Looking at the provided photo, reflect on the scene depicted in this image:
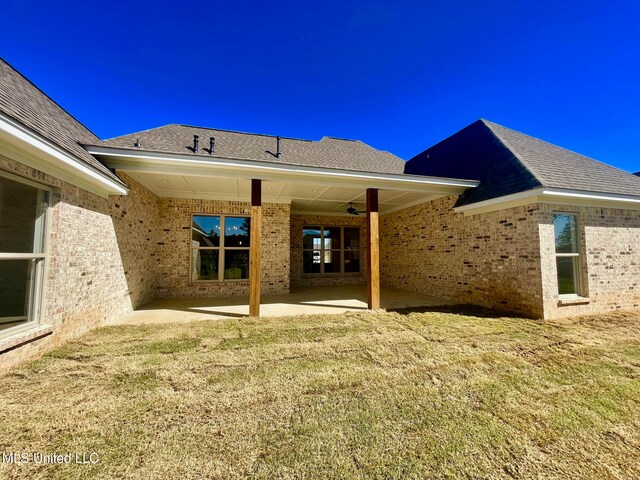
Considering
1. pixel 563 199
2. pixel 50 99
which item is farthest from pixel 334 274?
pixel 50 99

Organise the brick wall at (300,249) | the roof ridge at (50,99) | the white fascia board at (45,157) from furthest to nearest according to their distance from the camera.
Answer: the brick wall at (300,249) → the roof ridge at (50,99) → the white fascia board at (45,157)

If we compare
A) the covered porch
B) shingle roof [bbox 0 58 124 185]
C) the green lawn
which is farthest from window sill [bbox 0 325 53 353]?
the covered porch

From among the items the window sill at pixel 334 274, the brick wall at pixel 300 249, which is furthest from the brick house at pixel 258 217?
the window sill at pixel 334 274

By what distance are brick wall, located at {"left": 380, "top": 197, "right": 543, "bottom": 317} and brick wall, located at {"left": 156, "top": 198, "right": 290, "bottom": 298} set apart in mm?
4714

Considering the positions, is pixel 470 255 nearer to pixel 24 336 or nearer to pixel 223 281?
pixel 223 281

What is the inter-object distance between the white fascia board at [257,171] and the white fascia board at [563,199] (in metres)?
1.09

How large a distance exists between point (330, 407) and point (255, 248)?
3833 millimetres

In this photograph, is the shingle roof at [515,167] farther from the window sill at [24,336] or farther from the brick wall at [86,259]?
the window sill at [24,336]

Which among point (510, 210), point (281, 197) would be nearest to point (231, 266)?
point (281, 197)

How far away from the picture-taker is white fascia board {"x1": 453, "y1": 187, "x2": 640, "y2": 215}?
5484 mm

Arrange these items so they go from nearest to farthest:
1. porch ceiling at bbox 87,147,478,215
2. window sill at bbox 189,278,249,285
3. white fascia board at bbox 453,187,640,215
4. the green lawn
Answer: the green lawn, porch ceiling at bbox 87,147,478,215, white fascia board at bbox 453,187,640,215, window sill at bbox 189,278,249,285

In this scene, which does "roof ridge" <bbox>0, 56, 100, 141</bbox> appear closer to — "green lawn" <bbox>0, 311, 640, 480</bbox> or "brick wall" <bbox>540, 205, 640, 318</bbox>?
"green lawn" <bbox>0, 311, 640, 480</bbox>

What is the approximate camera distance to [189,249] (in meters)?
8.05

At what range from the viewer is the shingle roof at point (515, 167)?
6.03m
